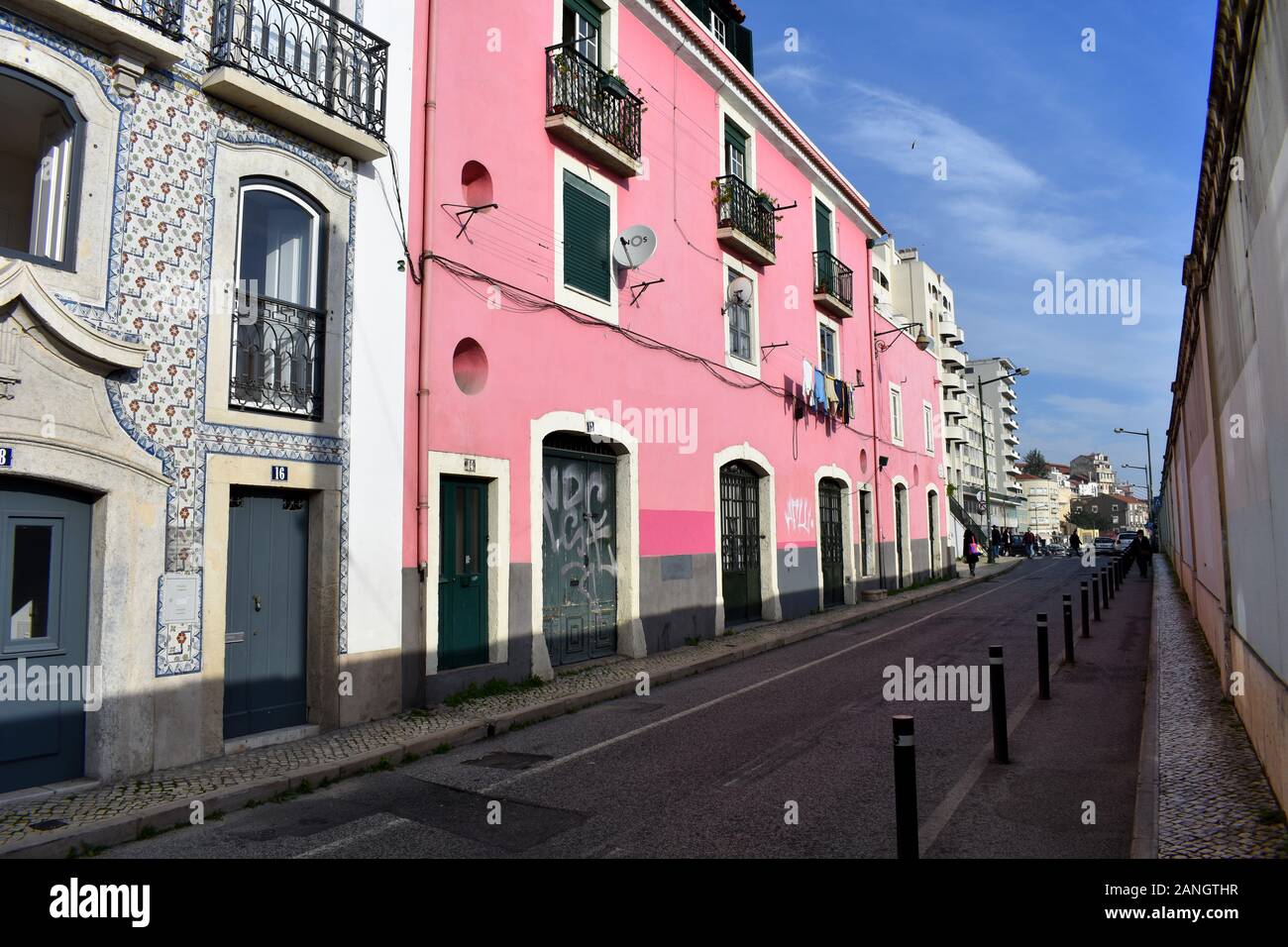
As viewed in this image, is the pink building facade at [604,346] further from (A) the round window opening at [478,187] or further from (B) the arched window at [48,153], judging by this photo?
(B) the arched window at [48,153]

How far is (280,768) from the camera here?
693cm

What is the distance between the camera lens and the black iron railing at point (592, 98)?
12.0 meters

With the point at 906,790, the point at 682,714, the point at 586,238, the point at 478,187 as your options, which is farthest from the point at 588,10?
the point at 906,790

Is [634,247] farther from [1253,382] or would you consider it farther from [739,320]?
[1253,382]

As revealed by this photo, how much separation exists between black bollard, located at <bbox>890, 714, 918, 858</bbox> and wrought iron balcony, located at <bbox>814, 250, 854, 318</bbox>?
17700 mm

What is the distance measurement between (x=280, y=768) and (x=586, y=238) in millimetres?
8573

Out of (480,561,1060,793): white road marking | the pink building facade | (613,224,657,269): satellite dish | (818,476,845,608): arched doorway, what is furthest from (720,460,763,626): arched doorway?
(613,224,657,269): satellite dish

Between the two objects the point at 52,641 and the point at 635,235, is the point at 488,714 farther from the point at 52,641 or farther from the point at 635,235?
the point at 635,235

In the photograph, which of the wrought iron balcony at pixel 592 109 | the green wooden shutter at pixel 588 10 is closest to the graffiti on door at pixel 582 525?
the wrought iron balcony at pixel 592 109

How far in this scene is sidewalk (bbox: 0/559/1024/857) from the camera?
5484mm

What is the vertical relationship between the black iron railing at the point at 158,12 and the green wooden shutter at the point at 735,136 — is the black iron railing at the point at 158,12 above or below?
below

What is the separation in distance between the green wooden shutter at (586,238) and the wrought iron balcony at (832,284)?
29.8 ft

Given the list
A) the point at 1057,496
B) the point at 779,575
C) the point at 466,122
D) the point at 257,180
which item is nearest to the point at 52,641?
the point at 257,180

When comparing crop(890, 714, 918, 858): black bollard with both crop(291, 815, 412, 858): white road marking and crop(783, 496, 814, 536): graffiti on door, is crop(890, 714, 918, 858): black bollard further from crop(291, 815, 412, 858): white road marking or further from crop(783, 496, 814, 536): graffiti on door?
crop(783, 496, 814, 536): graffiti on door
